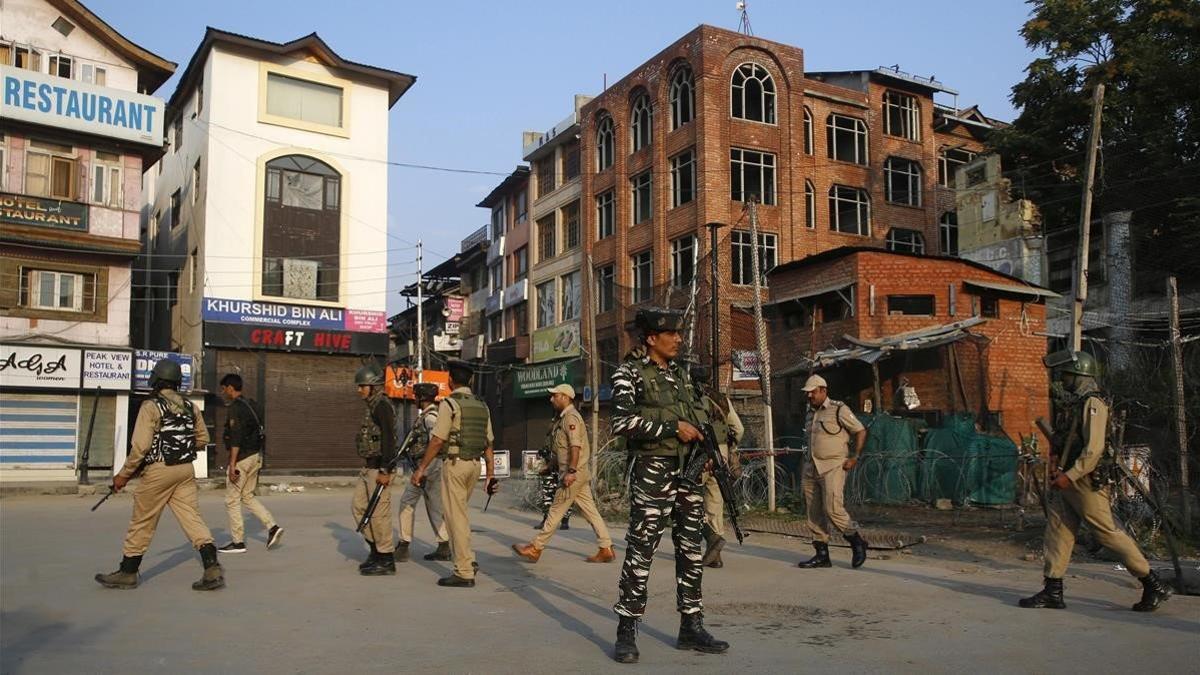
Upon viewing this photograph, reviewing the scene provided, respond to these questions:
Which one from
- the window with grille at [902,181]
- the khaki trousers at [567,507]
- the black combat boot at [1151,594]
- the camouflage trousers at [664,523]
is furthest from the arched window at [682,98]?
the camouflage trousers at [664,523]

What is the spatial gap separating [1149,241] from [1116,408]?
22.0 m

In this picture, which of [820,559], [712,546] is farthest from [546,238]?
[820,559]

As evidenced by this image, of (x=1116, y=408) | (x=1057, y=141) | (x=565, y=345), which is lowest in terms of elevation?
(x=1116, y=408)

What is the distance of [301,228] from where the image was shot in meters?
32.6

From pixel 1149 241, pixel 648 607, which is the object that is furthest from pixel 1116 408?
pixel 1149 241

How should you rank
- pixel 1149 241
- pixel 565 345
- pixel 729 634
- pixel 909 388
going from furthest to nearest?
pixel 565 345 → pixel 1149 241 → pixel 909 388 → pixel 729 634

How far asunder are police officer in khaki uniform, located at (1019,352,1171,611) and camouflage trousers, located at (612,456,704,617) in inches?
114

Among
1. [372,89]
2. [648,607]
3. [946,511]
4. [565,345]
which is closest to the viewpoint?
[648,607]

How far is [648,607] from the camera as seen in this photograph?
23.9 ft

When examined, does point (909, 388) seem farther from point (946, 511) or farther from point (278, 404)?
point (278, 404)

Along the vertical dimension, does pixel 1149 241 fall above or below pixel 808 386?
above

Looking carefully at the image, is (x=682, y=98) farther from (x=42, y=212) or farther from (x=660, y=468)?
(x=660, y=468)

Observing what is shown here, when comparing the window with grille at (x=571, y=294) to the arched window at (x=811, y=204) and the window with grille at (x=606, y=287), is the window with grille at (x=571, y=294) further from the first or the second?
the arched window at (x=811, y=204)

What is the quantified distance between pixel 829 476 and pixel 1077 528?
243cm
